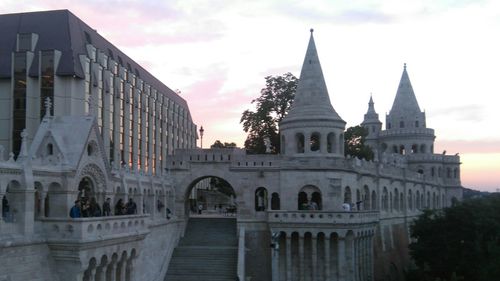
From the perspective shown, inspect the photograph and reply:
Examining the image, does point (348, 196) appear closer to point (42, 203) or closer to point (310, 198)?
point (310, 198)

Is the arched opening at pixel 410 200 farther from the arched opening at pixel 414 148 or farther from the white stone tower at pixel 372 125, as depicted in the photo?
the white stone tower at pixel 372 125

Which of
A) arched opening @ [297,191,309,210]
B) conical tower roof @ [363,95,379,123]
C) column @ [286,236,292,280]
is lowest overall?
column @ [286,236,292,280]

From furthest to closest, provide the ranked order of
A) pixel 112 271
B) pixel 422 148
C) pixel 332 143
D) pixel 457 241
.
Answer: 1. pixel 422 148
2. pixel 332 143
3. pixel 457 241
4. pixel 112 271

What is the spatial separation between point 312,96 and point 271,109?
13.1 metres

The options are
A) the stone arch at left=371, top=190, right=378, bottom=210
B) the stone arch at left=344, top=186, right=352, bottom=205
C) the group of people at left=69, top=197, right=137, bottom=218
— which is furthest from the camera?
the stone arch at left=371, top=190, right=378, bottom=210

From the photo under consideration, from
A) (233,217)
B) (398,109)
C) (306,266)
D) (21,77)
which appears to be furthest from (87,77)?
(398,109)

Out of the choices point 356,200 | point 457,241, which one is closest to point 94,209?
point 356,200

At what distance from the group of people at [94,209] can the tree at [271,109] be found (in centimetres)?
2707

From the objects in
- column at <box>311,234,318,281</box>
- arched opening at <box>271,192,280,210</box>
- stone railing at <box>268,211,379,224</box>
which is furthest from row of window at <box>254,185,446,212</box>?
column at <box>311,234,318,281</box>

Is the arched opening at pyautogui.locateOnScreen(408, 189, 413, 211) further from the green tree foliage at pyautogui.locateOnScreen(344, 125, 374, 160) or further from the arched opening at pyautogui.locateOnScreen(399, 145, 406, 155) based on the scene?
the arched opening at pyautogui.locateOnScreen(399, 145, 406, 155)

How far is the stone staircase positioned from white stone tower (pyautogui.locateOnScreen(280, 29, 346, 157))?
22.6 ft

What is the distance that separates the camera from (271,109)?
54.5 metres

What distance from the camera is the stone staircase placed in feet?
115

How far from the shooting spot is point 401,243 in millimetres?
55906
